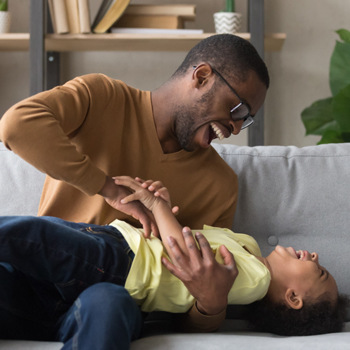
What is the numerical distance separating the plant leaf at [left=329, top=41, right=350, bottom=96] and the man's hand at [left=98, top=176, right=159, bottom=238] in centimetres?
140

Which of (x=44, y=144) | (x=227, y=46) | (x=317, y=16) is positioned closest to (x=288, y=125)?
(x=317, y=16)

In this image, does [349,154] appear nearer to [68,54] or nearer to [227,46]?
[227,46]

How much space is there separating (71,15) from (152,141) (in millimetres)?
1057

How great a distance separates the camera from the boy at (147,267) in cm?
94

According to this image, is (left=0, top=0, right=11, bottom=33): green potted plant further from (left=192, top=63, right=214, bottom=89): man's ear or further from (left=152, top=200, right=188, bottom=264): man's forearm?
(left=152, top=200, right=188, bottom=264): man's forearm

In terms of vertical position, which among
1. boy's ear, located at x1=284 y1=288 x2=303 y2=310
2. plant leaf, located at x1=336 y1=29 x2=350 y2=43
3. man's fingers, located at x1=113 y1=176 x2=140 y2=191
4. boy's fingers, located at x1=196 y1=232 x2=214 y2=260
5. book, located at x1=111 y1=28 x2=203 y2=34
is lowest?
boy's ear, located at x1=284 y1=288 x2=303 y2=310

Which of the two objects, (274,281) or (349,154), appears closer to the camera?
(274,281)

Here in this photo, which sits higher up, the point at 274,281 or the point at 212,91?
the point at 212,91

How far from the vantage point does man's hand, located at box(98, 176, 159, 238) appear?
1.10 metres

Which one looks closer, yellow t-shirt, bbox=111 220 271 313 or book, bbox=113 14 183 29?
yellow t-shirt, bbox=111 220 271 313

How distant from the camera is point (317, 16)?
93.6 inches

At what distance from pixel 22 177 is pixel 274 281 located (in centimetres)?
92

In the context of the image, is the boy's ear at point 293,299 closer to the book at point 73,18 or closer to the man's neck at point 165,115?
the man's neck at point 165,115

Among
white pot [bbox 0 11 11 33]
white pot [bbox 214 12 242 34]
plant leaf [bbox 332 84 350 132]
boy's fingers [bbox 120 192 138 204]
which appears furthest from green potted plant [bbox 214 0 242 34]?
boy's fingers [bbox 120 192 138 204]
